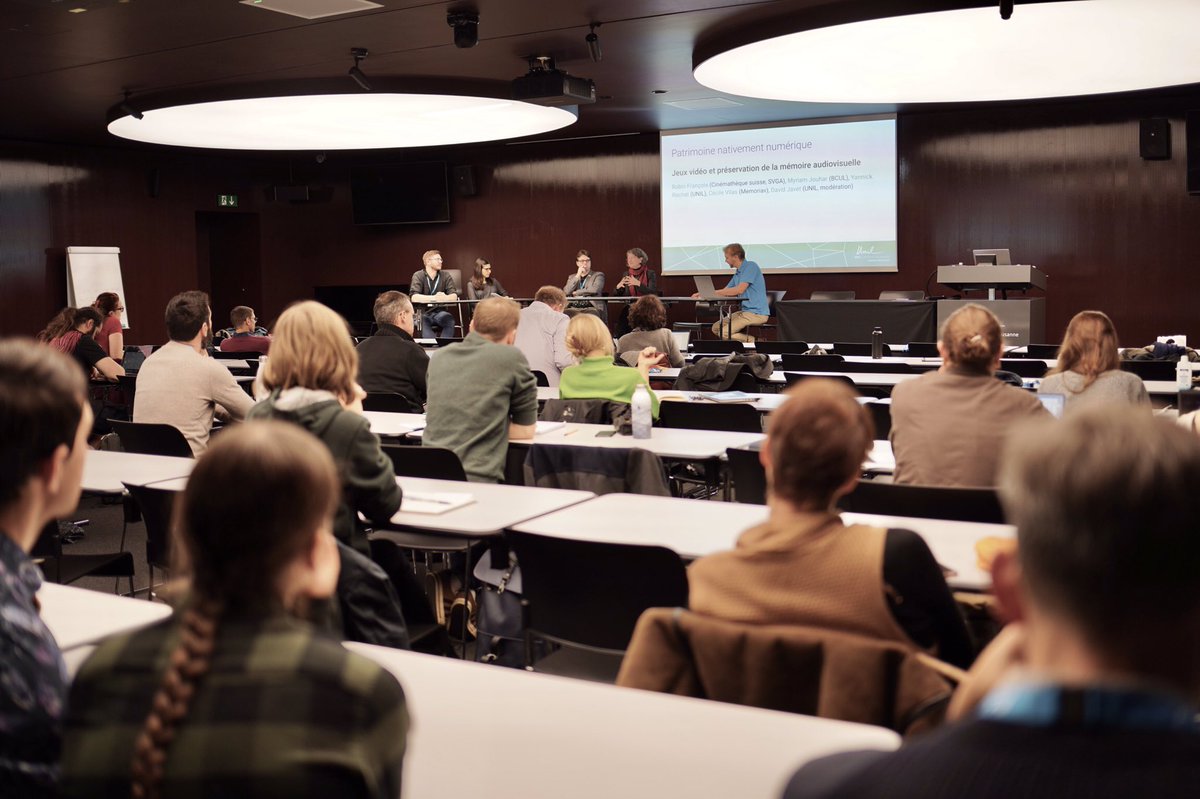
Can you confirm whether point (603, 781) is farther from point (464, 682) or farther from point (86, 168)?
point (86, 168)

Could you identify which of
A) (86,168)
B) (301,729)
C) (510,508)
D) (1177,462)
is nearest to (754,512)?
(510,508)

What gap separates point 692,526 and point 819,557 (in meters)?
1.27

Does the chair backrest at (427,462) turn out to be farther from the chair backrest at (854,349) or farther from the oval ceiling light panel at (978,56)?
the chair backrest at (854,349)

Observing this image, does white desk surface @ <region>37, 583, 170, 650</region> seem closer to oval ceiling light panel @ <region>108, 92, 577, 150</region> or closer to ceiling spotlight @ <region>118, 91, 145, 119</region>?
oval ceiling light panel @ <region>108, 92, 577, 150</region>

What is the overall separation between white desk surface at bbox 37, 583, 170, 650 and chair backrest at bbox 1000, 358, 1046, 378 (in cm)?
576

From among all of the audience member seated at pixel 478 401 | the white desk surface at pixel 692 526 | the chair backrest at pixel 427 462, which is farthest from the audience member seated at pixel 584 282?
the white desk surface at pixel 692 526

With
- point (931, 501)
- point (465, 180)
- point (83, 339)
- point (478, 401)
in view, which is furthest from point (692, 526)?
point (465, 180)

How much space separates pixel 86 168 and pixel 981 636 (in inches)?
587

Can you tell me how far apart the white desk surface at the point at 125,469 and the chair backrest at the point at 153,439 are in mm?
167

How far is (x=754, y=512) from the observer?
329 centimetres

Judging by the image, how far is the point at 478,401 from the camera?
4.41 metres

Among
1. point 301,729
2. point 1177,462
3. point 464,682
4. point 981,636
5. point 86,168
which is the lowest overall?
point 981,636

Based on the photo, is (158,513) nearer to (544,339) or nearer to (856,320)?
(544,339)

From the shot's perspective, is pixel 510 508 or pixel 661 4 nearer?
pixel 510 508
